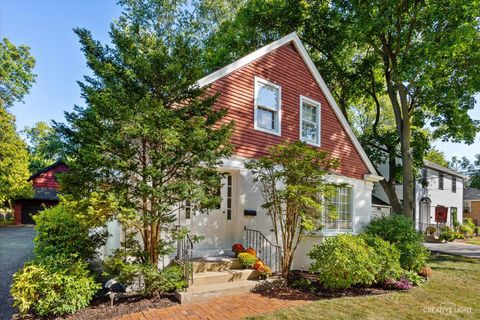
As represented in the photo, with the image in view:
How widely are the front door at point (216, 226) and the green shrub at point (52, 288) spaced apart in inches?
108

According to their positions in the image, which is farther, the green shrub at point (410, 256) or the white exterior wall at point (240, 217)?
Result: the green shrub at point (410, 256)

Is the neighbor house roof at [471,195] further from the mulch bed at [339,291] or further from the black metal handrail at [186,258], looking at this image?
the black metal handrail at [186,258]

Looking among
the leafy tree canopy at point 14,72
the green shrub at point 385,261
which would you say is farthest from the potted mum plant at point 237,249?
the leafy tree canopy at point 14,72

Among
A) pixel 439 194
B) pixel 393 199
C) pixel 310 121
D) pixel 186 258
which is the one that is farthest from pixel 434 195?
pixel 186 258

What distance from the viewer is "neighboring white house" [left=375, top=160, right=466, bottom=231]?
81.1ft

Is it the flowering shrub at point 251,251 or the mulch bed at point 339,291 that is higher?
the flowering shrub at point 251,251

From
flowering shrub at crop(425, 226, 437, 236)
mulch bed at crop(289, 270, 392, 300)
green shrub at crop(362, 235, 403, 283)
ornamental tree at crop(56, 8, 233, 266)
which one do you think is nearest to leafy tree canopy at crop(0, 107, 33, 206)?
ornamental tree at crop(56, 8, 233, 266)

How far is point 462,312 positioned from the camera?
626cm

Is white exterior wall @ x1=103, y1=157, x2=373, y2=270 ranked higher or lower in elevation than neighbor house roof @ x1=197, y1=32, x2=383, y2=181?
lower

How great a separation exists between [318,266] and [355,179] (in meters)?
5.39

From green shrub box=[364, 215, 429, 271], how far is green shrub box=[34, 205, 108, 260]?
7832mm

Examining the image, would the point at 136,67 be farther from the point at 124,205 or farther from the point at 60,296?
the point at 60,296

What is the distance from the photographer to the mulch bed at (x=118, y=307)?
5139 mm

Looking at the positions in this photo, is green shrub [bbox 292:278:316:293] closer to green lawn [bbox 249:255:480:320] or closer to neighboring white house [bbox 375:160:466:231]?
green lawn [bbox 249:255:480:320]
